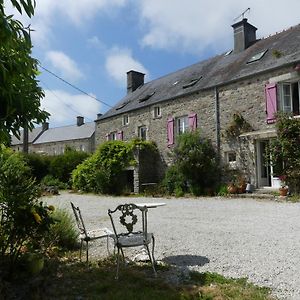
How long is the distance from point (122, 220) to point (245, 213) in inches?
225

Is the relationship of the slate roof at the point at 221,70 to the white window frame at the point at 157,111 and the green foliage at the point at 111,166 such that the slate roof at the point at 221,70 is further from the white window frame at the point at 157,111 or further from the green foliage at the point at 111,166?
the green foliage at the point at 111,166

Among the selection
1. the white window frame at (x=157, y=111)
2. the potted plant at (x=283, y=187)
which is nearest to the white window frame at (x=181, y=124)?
the white window frame at (x=157, y=111)

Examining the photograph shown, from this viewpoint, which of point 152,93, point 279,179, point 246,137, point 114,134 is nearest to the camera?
point 279,179

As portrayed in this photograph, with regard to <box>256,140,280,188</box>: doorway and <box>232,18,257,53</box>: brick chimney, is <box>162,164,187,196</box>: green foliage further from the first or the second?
→ <box>232,18,257,53</box>: brick chimney

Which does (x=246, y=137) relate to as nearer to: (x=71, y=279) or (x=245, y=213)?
(x=245, y=213)

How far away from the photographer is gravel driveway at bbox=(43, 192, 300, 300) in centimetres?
420

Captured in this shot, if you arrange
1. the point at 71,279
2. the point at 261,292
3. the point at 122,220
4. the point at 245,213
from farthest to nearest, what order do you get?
the point at 245,213 → the point at 122,220 → the point at 71,279 → the point at 261,292

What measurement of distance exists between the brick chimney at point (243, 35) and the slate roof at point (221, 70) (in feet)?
1.49

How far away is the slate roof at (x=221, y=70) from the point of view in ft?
47.4

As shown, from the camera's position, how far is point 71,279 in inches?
161

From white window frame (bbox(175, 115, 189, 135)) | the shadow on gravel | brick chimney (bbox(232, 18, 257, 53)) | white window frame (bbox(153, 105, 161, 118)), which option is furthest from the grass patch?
brick chimney (bbox(232, 18, 257, 53))

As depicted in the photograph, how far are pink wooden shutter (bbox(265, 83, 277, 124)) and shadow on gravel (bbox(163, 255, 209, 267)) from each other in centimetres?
978

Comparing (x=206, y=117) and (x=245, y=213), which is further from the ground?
(x=206, y=117)

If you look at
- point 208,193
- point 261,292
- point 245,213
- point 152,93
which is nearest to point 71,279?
point 261,292
